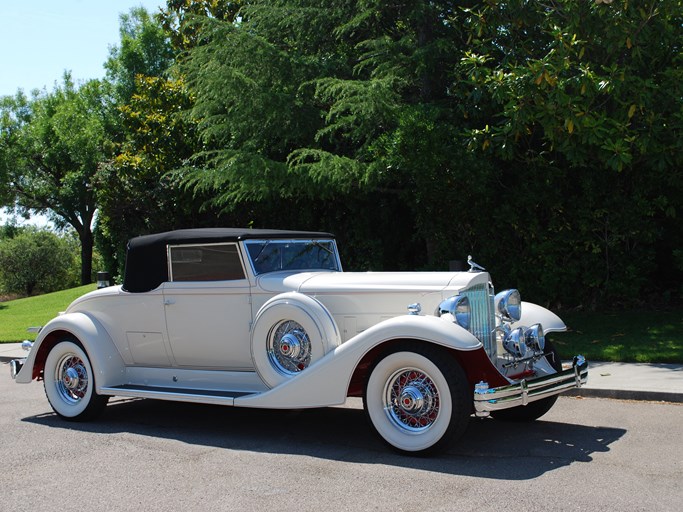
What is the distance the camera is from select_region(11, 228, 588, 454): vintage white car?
5.47 m

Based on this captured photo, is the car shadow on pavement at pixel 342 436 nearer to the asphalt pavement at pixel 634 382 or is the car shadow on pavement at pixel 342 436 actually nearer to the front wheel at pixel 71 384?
the front wheel at pixel 71 384

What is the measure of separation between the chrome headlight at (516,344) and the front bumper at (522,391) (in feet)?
1.19

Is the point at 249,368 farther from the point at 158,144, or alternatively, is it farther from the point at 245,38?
the point at 158,144

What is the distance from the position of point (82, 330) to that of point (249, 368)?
182 centimetres

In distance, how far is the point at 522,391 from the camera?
5379mm

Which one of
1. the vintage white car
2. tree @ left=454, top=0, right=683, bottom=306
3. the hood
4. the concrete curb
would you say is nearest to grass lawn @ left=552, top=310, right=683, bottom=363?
tree @ left=454, top=0, right=683, bottom=306

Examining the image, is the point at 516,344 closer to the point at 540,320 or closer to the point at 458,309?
the point at 458,309

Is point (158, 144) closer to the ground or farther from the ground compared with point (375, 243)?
farther from the ground

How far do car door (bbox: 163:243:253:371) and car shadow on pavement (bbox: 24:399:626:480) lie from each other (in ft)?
2.10

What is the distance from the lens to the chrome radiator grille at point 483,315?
6.03 meters

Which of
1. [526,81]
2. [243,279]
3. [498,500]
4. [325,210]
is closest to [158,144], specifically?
[325,210]

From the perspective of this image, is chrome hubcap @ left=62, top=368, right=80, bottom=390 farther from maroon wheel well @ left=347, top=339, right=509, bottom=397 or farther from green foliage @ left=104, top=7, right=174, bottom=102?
green foliage @ left=104, top=7, right=174, bottom=102

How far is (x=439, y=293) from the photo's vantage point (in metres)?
5.99

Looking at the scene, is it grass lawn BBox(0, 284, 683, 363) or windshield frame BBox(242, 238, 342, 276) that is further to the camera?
grass lawn BBox(0, 284, 683, 363)
